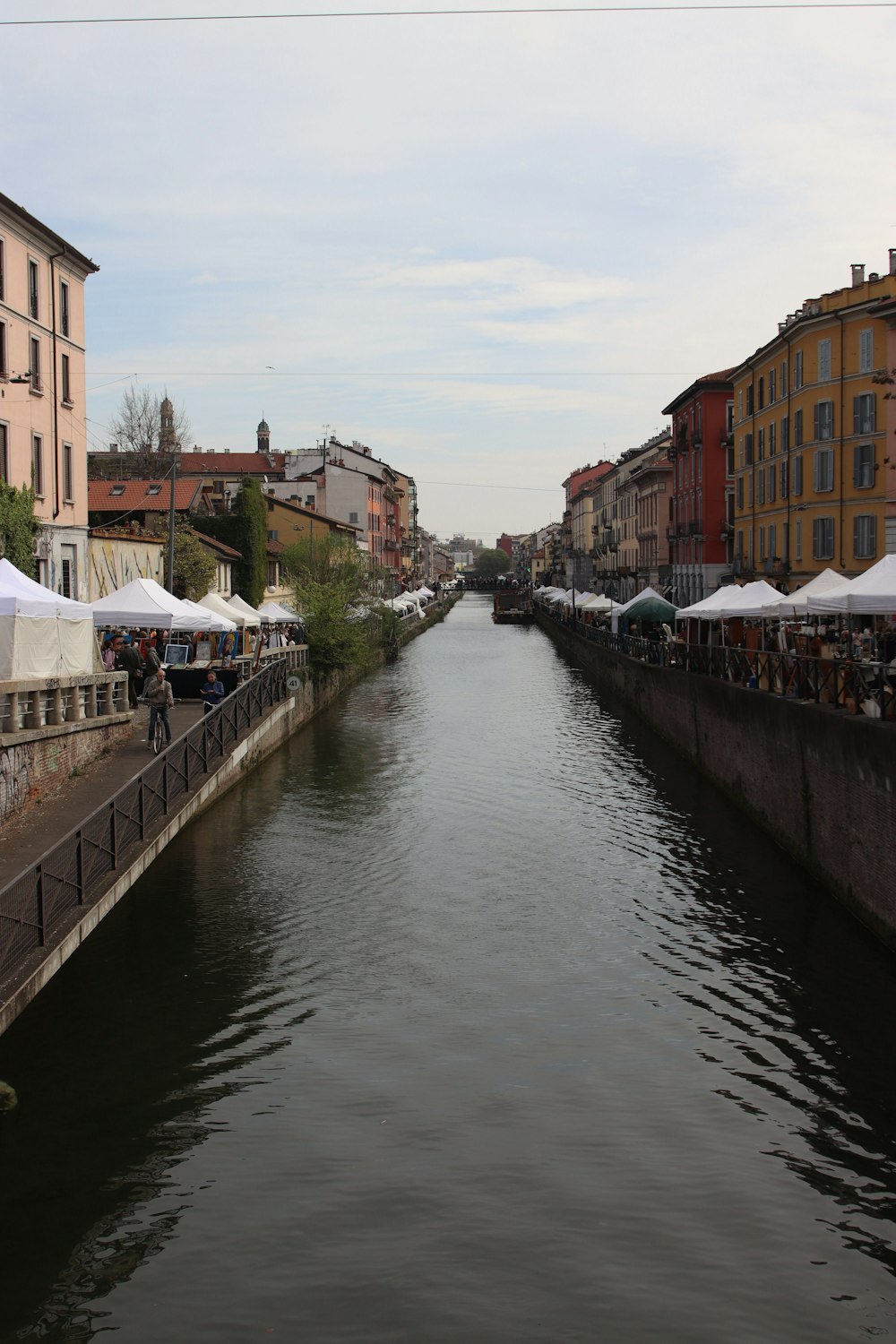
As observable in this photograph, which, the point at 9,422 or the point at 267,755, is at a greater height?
the point at 9,422

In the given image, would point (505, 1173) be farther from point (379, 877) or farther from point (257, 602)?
point (257, 602)

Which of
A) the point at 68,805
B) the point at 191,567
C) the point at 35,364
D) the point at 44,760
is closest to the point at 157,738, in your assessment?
the point at 44,760

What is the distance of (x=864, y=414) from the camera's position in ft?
129

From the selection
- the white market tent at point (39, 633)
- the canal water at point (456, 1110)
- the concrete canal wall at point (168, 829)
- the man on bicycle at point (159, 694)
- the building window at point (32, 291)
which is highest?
the building window at point (32, 291)

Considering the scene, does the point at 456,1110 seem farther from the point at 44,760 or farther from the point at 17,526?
the point at 17,526

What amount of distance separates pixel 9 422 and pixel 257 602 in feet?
83.8

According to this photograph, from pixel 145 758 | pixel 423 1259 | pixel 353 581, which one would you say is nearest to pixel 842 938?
pixel 423 1259

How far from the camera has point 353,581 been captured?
5150 centimetres

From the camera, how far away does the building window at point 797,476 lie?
142 ft

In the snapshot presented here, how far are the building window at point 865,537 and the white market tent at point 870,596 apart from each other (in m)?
19.6

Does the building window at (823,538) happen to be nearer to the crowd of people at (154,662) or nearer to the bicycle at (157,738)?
the crowd of people at (154,662)

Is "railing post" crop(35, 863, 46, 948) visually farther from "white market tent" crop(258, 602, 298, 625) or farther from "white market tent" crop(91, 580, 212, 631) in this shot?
"white market tent" crop(258, 602, 298, 625)

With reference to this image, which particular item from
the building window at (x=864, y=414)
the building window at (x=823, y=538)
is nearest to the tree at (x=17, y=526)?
the building window at (x=823, y=538)

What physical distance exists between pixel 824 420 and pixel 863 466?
312cm
